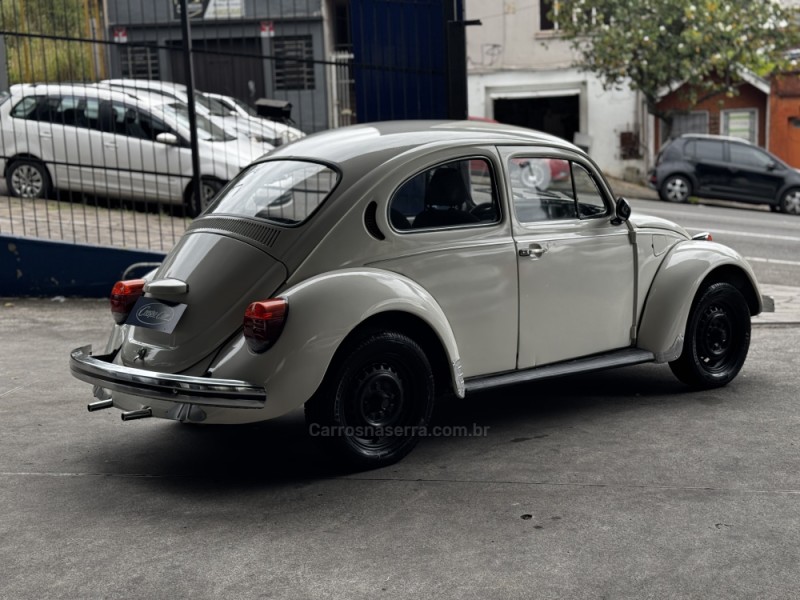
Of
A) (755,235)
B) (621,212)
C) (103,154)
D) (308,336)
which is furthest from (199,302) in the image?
(755,235)

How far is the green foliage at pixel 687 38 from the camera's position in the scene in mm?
26047

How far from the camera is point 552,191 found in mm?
6418

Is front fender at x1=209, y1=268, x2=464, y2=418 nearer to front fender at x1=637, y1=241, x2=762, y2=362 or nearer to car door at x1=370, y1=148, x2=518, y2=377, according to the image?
car door at x1=370, y1=148, x2=518, y2=377

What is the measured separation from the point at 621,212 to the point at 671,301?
637 mm

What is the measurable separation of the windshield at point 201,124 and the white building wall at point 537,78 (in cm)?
2021

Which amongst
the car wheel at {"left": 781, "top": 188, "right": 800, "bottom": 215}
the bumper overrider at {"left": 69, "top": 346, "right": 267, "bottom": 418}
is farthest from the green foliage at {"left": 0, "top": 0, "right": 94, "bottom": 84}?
the car wheel at {"left": 781, "top": 188, "right": 800, "bottom": 215}

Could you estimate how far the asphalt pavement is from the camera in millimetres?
4152

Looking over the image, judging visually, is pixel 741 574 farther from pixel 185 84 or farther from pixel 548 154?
pixel 185 84

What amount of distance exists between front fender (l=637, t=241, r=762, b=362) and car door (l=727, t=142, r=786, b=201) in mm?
16913

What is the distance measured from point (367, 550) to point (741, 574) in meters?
1.45

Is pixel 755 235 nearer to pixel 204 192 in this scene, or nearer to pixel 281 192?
pixel 204 192

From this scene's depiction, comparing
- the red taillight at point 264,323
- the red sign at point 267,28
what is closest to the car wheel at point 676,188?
the red sign at point 267,28

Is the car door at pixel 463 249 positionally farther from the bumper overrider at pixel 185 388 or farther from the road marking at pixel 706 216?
the road marking at pixel 706 216

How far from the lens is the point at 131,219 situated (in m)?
10.5
